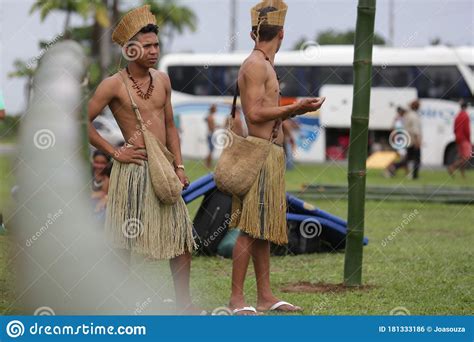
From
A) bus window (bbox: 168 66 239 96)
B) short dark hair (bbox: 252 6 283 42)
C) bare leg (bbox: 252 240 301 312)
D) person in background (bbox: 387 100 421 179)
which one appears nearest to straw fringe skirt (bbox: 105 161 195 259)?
bare leg (bbox: 252 240 301 312)

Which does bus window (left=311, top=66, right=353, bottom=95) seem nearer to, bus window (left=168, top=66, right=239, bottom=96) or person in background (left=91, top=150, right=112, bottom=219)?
bus window (left=168, top=66, right=239, bottom=96)

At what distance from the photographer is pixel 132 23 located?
19.4 ft

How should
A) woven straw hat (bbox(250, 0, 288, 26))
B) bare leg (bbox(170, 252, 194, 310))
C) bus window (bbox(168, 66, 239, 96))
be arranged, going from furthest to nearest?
1. bus window (bbox(168, 66, 239, 96))
2. woven straw hat (bbox(250, 0, 288, 26))
3. bare leg (bbox(170, 252, 194, 310))

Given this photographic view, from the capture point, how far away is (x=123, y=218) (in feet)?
19.6

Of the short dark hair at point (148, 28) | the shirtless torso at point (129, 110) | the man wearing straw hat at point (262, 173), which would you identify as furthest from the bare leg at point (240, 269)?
the short dark hair at point (148, 28)

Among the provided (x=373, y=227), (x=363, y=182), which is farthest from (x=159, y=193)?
(x=373, y=227)

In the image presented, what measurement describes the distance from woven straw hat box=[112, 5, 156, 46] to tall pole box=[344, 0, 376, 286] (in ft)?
5.41

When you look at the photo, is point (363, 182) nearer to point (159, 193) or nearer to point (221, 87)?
point (159, 193)

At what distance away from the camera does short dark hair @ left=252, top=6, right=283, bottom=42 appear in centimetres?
625

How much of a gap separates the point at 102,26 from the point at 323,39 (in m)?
24.4

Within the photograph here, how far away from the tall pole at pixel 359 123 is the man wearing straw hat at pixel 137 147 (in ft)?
4.79

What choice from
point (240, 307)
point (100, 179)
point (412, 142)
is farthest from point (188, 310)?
point (412, 142)

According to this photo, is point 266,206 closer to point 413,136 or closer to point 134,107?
point 134,107

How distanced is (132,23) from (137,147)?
710 millimetres
